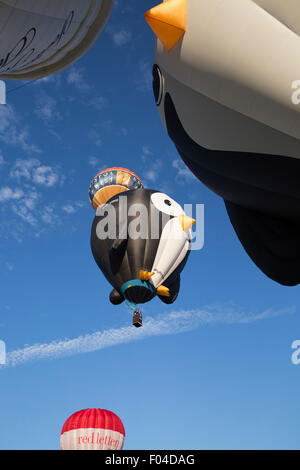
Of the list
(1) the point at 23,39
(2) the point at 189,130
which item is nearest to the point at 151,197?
(1) the point at 23,39

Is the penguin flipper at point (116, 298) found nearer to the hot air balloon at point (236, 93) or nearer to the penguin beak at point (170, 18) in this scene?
the hot air balloon at point (236, 93)

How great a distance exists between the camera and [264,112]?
11.9 feet

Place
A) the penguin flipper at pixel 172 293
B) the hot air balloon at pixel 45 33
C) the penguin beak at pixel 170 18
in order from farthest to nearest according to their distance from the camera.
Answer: the penguin flipper at pixel 172 293, the hot air balloon at pixel 45 33, the penguin beak at pixel 170 18

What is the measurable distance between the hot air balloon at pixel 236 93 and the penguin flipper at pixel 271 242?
224 millimetres

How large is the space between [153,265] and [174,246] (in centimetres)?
84

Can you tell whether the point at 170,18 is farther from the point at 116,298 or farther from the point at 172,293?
the point at 172,293

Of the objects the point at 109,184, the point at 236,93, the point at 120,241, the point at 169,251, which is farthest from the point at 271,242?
the point at 109,184

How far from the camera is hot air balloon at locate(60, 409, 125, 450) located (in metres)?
15.4

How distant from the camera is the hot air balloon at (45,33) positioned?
5133 mm

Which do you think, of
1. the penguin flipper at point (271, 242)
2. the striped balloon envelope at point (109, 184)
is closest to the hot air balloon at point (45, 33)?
the penguin flipper at point (271, 242)

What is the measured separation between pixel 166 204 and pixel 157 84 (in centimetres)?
768

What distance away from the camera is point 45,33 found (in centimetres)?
572

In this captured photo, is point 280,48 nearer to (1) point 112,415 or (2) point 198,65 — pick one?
(2) point 198,65

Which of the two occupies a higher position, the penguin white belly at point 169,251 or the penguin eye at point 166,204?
the penguin eye at point 166,204
